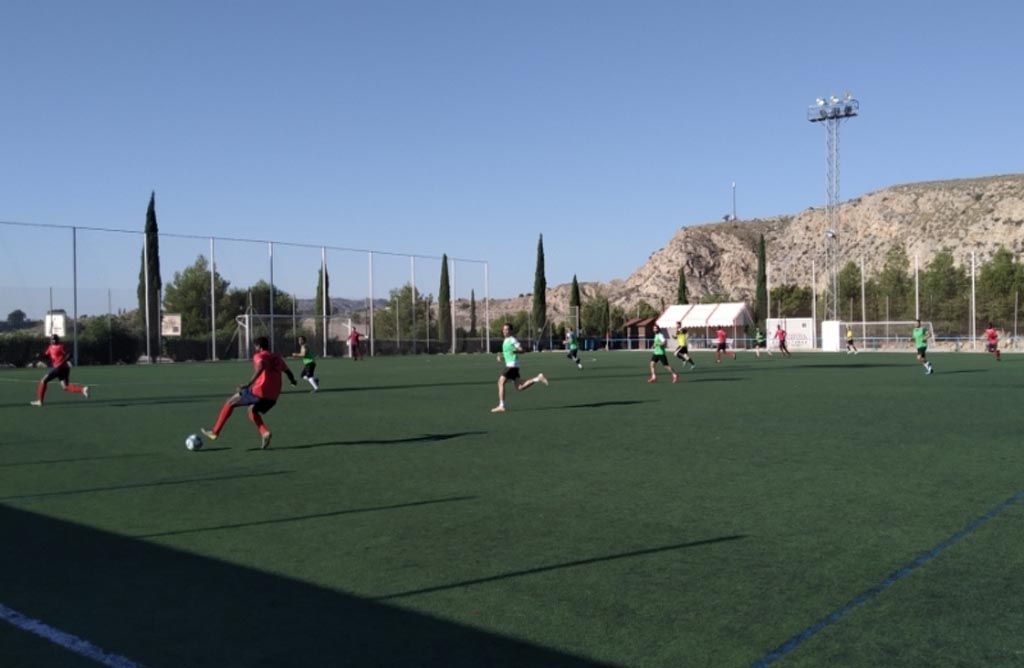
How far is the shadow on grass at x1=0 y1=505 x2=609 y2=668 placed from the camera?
4871 mm

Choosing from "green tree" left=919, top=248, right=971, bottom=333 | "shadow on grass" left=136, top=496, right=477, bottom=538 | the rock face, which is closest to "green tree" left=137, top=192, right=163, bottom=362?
"shadow on grass" left=136, top=496, right=477, bottom=538

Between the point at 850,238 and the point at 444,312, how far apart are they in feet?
333

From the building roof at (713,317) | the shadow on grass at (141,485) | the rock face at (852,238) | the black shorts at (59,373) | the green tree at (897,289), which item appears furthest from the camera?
the rock face at (852,238)

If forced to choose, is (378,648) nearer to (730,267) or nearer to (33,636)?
Result: (33,636)

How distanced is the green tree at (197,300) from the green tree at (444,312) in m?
15.7

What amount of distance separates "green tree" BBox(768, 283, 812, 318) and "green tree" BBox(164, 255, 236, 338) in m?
62.4

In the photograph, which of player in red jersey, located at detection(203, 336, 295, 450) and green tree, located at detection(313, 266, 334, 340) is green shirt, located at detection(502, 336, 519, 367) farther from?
green tree, located at detection(313, 266, 334, 340)

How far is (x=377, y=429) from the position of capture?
51.9 feet

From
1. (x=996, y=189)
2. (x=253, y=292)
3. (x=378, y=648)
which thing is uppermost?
(x=996, y=189)

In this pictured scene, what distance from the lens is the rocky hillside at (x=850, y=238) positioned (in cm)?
13038

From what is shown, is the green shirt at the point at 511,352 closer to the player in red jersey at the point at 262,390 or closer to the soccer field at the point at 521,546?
the soccer field at the point at 521,546

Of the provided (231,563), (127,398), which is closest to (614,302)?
(127,398)

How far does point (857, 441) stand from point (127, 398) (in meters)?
18.2

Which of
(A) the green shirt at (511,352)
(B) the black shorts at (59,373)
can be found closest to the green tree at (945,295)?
(A) the green shirt at (511,352)
